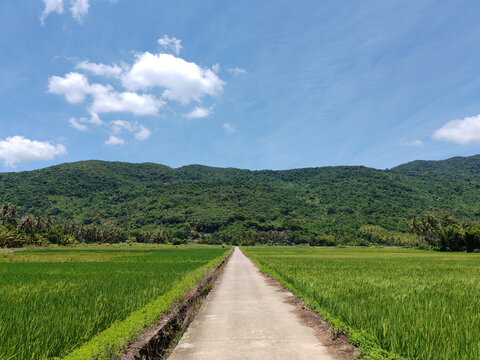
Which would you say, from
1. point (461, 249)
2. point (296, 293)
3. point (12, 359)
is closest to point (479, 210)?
point (461, 249)

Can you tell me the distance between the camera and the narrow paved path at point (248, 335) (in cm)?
625

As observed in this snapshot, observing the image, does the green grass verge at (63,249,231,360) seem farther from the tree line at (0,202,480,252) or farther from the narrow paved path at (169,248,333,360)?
the tree line at (0,202,480,252)

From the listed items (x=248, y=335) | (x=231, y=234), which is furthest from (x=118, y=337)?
(x=231, y=234)

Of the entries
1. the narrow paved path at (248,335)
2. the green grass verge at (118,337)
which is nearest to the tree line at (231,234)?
the narrow paved path at (248,335)

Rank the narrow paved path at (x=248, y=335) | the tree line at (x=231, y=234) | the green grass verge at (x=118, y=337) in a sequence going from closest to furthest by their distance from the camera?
the green grass verge at (x=118, y=337), the narrow paved path at (x=248, y=335), the tree line at (x=231, y=234)

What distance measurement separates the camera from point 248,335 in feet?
25.1

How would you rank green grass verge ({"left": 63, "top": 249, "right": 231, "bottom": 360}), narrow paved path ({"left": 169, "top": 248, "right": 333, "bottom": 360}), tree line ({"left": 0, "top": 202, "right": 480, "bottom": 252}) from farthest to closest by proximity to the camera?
tree line ({"left": 0, "top": 202, "right": 480, "bottom": 252}), narrow paved path ({"left": 169, "top": 248, "right": 333, "bottom": 360}), green grass verge ({"left": 63, "top": 249, "right": 231, "bottom": 360})

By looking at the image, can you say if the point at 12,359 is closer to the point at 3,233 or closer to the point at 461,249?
the point at 3,233

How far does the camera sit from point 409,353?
5.38m

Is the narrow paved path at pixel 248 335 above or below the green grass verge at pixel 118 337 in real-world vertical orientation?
below

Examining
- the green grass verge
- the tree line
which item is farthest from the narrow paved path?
the tree line

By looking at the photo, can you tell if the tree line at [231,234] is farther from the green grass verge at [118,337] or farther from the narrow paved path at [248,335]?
the green grass verge at [118,337]

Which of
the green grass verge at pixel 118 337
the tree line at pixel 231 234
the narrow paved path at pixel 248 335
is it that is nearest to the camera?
the green grass verge at pixel 118 337

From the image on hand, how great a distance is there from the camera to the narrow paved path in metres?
6.25
